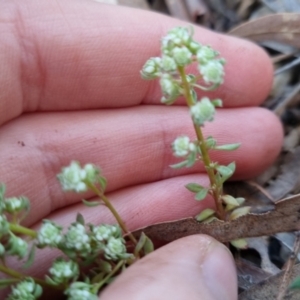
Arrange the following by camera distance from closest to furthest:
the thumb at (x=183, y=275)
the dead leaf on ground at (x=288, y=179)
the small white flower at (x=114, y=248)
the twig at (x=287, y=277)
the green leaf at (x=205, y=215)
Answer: the thumb at (x=183, y=275) → the small white flower at (x=114, y=248) → the twig at (x=287, y=277) → the green leaf at (x=205, y=215) → the dead leaf on ground at (x=288, y=179)

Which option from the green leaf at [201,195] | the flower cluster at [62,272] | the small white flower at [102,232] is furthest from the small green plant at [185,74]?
the flower cluster at [62,272]

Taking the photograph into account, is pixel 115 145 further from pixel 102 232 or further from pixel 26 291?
pixel 26 291

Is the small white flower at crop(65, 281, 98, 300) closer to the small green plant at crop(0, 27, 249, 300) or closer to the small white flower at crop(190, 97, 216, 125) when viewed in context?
the small green plant at crop(0, 27, 249, 300)

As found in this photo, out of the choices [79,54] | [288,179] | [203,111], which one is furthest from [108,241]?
[288,179]

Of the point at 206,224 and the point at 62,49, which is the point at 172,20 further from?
the point at 206,224

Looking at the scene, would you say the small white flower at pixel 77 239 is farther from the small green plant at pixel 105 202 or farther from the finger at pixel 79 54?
the finger at pixel 79 54

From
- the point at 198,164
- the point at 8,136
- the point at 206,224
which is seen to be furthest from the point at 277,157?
the point at 8,136
